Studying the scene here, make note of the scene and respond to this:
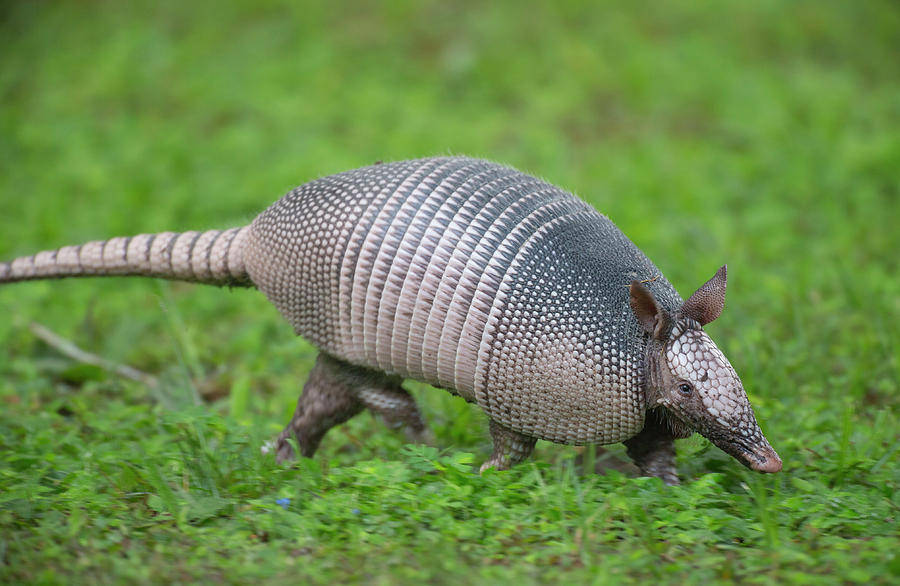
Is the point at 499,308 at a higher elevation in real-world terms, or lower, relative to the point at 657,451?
higher

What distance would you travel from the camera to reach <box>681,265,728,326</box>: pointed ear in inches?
148

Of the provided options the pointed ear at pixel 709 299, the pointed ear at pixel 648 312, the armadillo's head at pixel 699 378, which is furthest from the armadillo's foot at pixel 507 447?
the pointed ear at pixel 709 299

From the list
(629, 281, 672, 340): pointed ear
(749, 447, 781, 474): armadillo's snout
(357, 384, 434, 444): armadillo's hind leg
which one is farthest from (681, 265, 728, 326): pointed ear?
(357, 384, 434, 444): armadillo's hind leg

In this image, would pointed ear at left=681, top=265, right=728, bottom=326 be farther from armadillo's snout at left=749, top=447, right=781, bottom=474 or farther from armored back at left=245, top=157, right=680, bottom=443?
armadillo's snout at left=749, top=447, right=781, bottom=474

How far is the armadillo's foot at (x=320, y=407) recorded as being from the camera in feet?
15.1

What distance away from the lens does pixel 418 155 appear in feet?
29.1

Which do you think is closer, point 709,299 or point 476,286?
point 709,299

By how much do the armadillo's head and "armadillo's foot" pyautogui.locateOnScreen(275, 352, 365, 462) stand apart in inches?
62.0

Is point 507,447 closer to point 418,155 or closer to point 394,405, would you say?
point 394,405

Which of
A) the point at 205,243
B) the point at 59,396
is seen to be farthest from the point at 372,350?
the point at 59,396

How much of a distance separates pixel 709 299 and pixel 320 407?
2.06 m

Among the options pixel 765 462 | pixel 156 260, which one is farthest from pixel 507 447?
pixel 156 260

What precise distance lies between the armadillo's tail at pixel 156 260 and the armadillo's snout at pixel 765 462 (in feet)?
8.55

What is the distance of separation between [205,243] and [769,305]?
4.03m
